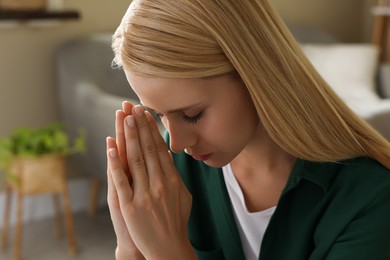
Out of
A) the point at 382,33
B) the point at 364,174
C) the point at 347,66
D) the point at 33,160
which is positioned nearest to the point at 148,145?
the point at 364,174

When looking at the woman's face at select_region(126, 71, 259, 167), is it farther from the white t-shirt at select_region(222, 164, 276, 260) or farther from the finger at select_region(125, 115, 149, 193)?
the white t-shirt at select_region(222, 164, 276, 260)

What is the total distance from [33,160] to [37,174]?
0.06 meters

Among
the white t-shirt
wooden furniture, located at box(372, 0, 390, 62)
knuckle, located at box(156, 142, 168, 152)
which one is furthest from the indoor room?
knuckle, located at box(156, 142, 168, 152)

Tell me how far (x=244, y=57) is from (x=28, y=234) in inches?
86.0

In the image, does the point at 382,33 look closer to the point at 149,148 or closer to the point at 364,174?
the point at 364,174

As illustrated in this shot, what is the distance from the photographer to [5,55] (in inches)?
112

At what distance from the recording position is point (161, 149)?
99 cm

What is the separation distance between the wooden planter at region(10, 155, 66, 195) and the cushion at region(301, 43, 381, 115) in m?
1.61

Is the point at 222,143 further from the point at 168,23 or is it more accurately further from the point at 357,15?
the point at 357,15

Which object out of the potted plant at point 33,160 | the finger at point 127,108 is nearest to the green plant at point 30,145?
the potted plant at point 33,160

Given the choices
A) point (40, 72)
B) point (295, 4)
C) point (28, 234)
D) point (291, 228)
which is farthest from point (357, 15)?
point (291, 228)

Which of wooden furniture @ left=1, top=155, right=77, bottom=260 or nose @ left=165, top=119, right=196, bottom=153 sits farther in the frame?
wooden furniture @ left=1, top=155, right=77, bottom=260

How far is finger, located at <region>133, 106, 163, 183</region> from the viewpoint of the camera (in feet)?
3.18

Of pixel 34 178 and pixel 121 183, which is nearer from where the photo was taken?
pixel 121 183
